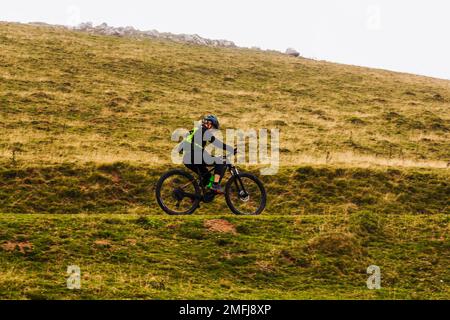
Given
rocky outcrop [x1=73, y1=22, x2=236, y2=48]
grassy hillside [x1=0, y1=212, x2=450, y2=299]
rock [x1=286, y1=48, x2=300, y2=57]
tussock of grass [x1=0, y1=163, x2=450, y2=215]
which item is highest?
rocky outcrop [x1=73, y1=22, x2=236, y2=48]

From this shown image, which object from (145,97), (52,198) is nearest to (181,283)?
(52,198)

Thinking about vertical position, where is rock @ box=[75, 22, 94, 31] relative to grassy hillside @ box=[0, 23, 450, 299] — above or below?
above

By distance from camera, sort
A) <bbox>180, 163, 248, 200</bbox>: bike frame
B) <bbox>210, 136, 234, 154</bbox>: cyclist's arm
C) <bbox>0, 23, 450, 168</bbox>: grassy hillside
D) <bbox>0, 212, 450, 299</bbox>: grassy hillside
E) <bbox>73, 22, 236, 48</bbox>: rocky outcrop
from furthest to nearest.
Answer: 1. <bbox>73, 22, 236, 48</bbox>: rocky outcrop
2. <bbox>0, 23, 450, 168</bbox>: grassy hillside
3. <bbox>180, 163, 248, 200</bbox>: bike frame
4. <bbox>210, 136, 234, 154</bbox>: cyclist's arm
5. <bbox>0, 212, 450, 299</bbox>: grassy hillside

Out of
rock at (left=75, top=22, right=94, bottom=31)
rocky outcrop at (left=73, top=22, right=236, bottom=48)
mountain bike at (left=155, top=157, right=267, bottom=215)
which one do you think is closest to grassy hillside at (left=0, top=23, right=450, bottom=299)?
mountain bike at (left=155, top=157, right=267, bottom=215)

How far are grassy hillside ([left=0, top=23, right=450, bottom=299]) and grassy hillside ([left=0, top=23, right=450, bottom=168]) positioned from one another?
0.66 feet

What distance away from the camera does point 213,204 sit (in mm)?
19781

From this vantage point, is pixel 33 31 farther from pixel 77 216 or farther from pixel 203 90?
pixel 77 216

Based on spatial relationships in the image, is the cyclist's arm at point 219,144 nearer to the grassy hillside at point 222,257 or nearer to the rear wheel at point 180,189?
the rear wheel at point 180,189

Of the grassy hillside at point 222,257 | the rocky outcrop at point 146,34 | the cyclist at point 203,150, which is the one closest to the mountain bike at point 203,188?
the cyclist at point 203,150

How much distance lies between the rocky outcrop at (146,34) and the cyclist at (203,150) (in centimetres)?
5849

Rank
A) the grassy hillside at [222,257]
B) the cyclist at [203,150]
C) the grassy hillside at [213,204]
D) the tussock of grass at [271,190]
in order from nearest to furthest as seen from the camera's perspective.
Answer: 1. the grassy hillside at [222,257]
2. the grassy hillside at [213,204]
3. the cyclist at [203,150]
4. the tussock of grass at [271,190]

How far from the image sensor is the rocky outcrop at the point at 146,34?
71.7 metres

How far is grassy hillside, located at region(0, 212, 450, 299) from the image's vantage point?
11062 mm

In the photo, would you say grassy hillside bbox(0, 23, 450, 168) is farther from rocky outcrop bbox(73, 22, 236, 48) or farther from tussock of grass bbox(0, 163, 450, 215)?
rocky outcrop bbox(73, 22, 236, 48)
